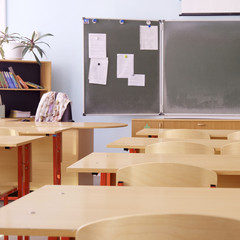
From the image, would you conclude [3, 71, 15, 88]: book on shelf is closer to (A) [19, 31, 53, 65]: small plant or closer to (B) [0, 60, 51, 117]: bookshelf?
(B) [0, 60, 51, 117]: bookshelf

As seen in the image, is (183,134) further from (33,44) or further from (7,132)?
(33,44)

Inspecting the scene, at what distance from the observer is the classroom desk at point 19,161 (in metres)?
2.50

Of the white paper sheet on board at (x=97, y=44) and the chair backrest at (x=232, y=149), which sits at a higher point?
the white paper sheet on board at (x=97, y=44)

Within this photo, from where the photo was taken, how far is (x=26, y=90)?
5.21 meters

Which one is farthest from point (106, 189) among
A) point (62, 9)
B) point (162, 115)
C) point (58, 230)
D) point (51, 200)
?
point (62, 9)

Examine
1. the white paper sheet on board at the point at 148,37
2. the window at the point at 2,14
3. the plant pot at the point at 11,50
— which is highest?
the window at the point at 2,14

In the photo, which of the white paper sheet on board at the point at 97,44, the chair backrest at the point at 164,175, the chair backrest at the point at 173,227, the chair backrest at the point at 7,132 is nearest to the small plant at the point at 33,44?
the white paper sheet on board at the point at 97,44

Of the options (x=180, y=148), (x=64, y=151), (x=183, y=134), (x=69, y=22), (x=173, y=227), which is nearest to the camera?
(x=173, y=227)

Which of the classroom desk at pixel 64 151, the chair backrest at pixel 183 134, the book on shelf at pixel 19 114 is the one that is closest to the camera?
the chair backrest at pixel 183 134

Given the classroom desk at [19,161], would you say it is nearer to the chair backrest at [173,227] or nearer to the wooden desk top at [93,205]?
the wooden desk top at [93,205]

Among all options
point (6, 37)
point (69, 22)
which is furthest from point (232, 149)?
point (6, 37)

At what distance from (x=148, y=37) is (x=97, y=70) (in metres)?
0.79

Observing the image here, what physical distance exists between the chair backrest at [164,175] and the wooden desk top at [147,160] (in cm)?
23

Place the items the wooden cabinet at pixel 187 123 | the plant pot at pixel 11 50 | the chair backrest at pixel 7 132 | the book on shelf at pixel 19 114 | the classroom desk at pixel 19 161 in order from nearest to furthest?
the classroom desk at pixel 19 161 → the chair backrest at pixel 7 132 → the wooden cabinet at pixel 187 123 → the plant pot at pixel 11 50 → the book on shelf at pixel 19 114
